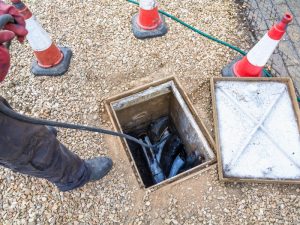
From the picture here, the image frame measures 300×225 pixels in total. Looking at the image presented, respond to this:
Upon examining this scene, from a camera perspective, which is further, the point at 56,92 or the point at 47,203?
the point at 56,92

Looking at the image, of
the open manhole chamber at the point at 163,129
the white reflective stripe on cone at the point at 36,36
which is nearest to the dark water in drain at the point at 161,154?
the open manhole chamber at the point at 163,129

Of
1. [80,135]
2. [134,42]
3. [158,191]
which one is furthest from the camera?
[134,42]

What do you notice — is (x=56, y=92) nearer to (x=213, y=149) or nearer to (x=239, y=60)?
(x=213, y=149)

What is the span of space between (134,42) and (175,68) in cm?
55

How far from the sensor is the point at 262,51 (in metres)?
2.76

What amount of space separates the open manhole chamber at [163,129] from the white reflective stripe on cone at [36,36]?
2.71 ft

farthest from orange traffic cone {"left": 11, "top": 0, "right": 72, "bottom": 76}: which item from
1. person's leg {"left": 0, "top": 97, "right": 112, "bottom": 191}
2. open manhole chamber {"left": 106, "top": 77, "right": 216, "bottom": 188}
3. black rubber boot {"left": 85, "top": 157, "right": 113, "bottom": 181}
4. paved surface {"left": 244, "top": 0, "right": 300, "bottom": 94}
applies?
paved surface {"left": 244, "top": 0, "right": 300, "bottom": 94}

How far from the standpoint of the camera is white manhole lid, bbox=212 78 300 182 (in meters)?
2.54

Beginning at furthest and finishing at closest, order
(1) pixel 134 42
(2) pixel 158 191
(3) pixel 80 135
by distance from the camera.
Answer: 1. (1) pixel 134 42
2. (3) pixel 80 135
3. (2) pixel 158 191

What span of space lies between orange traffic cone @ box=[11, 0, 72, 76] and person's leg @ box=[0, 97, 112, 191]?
1.15m

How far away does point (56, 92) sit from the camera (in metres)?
3.02

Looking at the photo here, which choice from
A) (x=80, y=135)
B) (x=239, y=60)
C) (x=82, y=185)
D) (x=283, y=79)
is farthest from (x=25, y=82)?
(x=283, y=79)

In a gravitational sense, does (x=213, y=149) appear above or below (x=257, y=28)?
below

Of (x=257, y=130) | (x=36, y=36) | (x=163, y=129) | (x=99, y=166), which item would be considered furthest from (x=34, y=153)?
(x=163, y=129)
